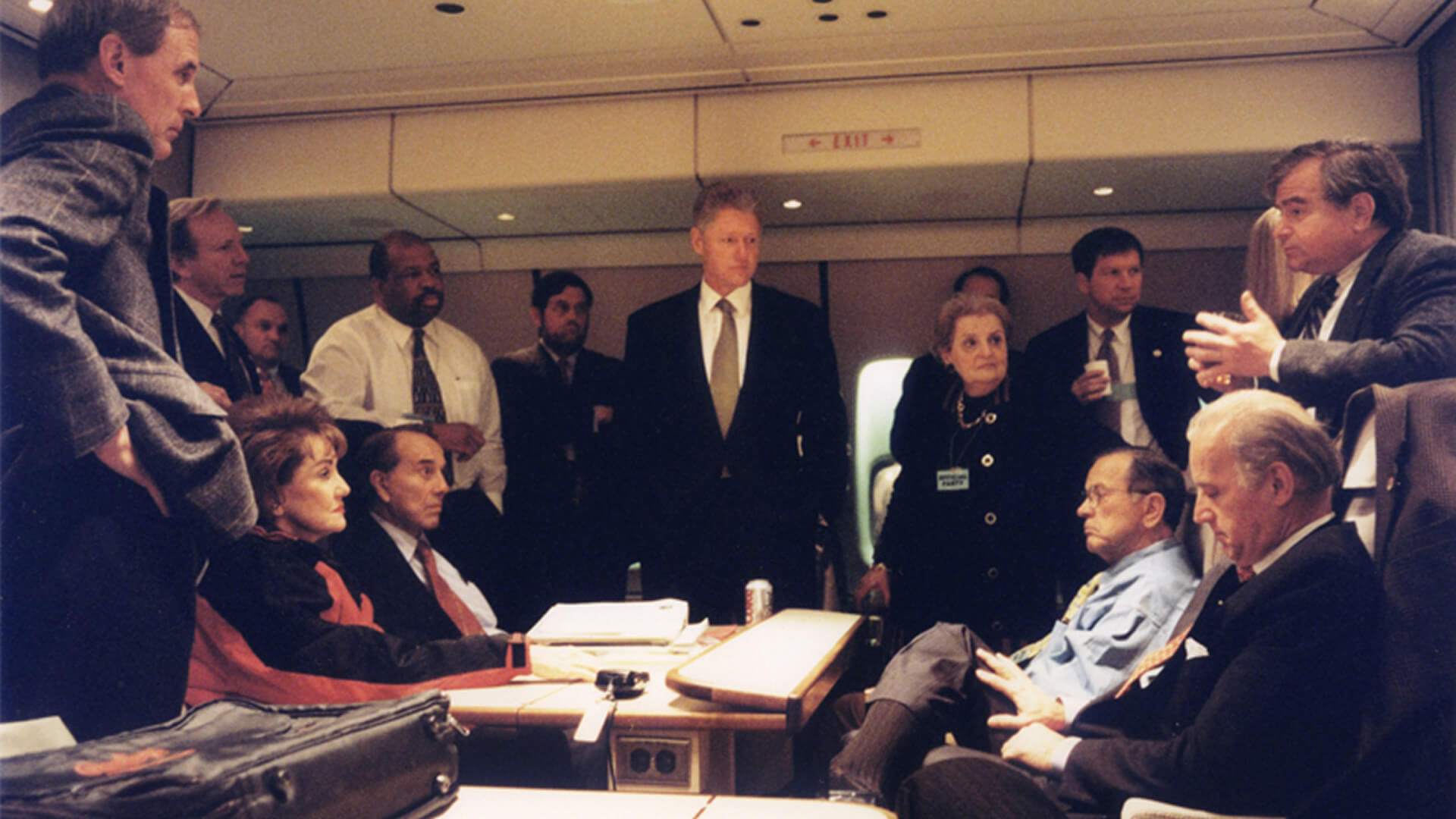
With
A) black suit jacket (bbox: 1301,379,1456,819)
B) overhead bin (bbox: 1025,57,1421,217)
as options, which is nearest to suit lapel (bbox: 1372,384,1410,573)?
black suit jacket (bbox: 1301,379,1456,819)

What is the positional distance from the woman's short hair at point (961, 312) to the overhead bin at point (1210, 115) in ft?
3.60

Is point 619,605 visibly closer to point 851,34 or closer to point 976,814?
point 976,814

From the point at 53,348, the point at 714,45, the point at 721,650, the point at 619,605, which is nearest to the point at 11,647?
the point at 53,348

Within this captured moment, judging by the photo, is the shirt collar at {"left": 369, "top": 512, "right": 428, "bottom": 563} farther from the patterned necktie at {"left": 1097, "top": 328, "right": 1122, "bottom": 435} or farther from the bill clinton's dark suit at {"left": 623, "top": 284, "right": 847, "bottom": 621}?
the patterned necktie at {"left": 1097, "top": 328, "right": 1122, "bottom": 435}

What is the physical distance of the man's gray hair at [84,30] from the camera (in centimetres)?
166

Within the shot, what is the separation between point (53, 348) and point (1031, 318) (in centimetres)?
419

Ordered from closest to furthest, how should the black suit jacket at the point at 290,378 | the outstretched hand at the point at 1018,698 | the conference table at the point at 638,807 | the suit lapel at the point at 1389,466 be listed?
the conference table at the point at 638,807
the suit lapel at the point at 1389,466
the outstretched hand at the point at 1018,698
the black suit jacket at the point at 290,378

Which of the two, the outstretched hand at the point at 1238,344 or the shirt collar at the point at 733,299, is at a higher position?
the shirt collar at the point at 733,299

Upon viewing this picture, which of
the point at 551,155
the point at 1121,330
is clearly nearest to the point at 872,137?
the point at 1121,330

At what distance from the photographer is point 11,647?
145cm

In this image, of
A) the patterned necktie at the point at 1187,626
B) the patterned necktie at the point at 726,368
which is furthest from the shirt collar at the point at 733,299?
the patterned necktie at the point at 1187,626

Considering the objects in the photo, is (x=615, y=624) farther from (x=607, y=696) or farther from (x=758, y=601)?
(x=607, y=696)

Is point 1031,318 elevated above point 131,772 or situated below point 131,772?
above

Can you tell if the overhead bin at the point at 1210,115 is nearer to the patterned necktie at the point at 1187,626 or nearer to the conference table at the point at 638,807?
the patterned necktie at the point at 1187,626
